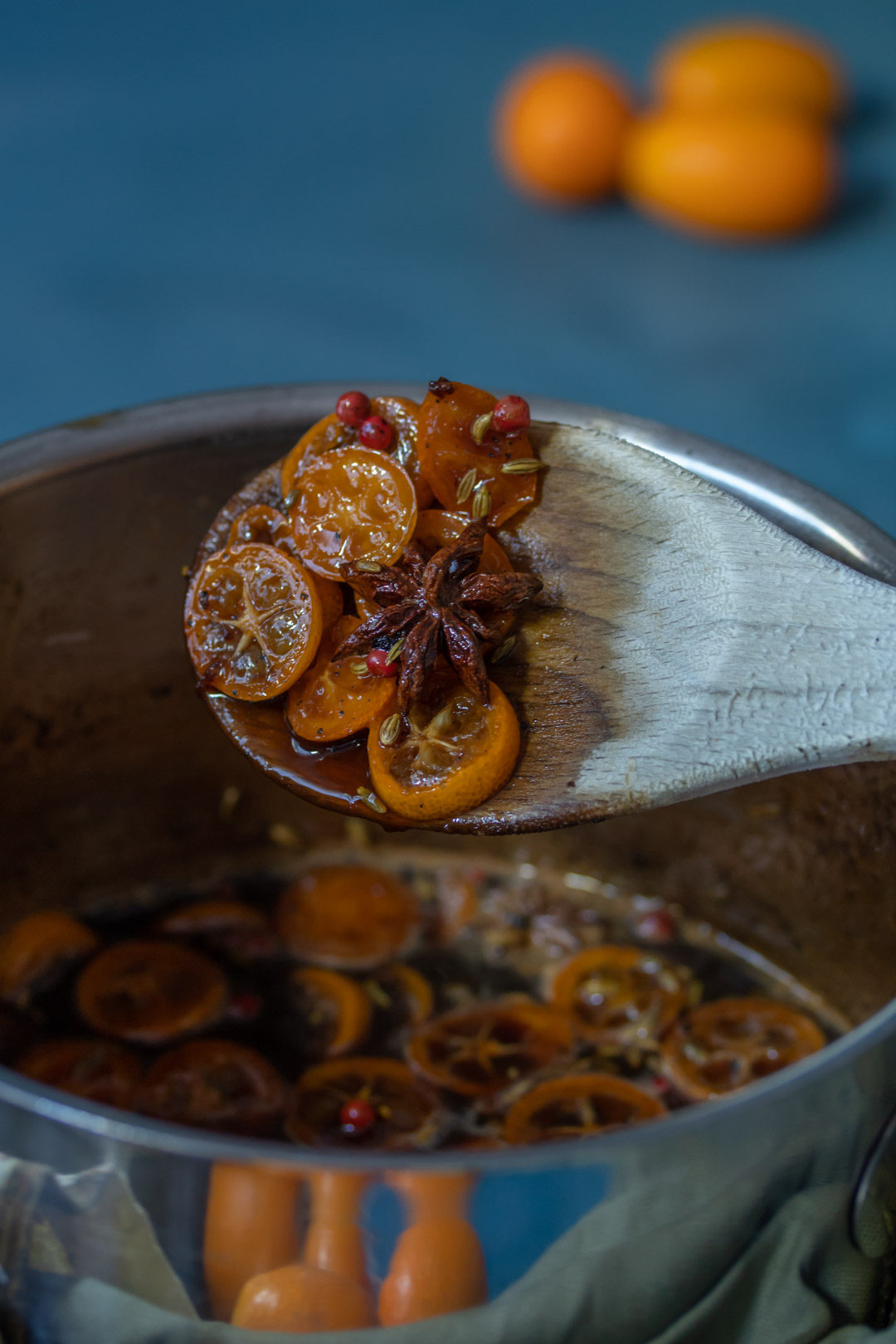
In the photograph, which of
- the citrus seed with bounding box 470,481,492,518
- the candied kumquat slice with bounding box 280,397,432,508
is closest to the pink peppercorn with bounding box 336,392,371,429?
the candied kumquat slice with bounding box 280,397,432,508

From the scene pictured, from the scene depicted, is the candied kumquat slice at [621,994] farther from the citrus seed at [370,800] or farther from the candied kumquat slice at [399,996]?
the citrus seed at [370,800]

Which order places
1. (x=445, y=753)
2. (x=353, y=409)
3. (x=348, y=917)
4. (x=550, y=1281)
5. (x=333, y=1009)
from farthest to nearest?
(x=348, y=917), (x=333, y=1009), (x=353, y=409), (x=445, y=753), (x=550, y=1281)

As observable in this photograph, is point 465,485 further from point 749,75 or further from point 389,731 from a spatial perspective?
point 749,75

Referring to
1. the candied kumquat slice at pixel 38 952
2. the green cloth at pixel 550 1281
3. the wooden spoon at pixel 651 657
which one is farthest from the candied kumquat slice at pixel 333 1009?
the green cloth at pixel 550 1281

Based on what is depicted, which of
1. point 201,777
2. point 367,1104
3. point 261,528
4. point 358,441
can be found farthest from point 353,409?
point 367,1104

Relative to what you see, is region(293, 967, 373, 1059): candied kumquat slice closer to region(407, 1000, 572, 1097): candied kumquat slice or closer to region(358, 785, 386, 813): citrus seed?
region(407, 1000, 572, 1097): candied kumquat slice
